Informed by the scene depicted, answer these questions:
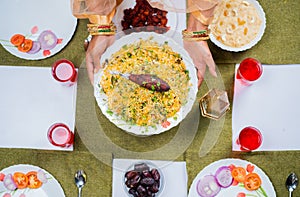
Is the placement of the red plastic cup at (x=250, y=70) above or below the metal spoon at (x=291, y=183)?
above

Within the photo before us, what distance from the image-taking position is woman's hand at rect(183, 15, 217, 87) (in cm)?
157

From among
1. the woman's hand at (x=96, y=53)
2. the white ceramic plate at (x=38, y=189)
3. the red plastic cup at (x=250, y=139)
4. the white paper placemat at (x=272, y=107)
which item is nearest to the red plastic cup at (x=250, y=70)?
the white paper placemat at (x=272, y=107)

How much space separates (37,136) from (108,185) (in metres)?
0.29

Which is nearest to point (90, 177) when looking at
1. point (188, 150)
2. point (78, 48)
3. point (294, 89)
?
point (188, 150)

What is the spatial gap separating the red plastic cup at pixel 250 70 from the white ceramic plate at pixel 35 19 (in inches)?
23.0

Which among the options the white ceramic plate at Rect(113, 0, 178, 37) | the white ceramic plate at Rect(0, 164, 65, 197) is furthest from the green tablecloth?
the white ceramic plate at Rect(113, 0, 178, 37)

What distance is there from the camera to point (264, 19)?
5.34ft

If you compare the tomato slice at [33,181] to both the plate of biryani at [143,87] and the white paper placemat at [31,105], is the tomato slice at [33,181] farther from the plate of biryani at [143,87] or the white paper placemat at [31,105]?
the plate of biryani at [143,87]

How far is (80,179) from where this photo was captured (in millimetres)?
1574

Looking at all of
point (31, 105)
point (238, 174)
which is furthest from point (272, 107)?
point (31, 105)

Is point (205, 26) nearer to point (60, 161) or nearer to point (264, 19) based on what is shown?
point (264, 19)

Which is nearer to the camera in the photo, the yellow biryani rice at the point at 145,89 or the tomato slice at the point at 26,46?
the yellow biryani rice at the point at 145,89

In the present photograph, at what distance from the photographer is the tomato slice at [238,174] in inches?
61.7

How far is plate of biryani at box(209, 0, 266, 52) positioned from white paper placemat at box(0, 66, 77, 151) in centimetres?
52
